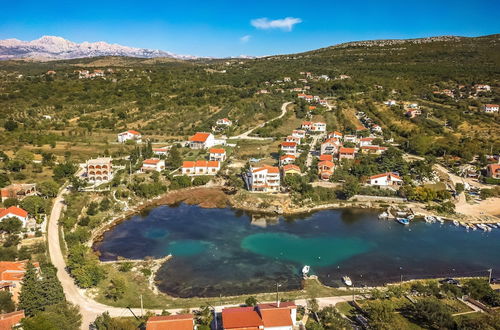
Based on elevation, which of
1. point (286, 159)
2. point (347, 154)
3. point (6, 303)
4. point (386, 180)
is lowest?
point (6, 303)

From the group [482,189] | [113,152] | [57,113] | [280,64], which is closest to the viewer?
[482,189]

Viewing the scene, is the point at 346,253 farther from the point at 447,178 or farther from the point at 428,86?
the point at 428,86

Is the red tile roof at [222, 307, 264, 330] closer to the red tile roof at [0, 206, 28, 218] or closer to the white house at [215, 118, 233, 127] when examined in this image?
the red tile roof at [0, 206, 28, 218]

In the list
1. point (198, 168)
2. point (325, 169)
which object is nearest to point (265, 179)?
point (325, 169)

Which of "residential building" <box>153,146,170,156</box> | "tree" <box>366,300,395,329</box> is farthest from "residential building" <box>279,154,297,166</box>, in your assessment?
"tree" <box>366,300,395,329</box>

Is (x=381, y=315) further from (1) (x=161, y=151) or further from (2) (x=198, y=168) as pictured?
(1) (x=161, y=151)

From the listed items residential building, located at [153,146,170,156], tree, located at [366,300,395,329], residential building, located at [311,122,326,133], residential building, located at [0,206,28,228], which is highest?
residential building, located at [311,122,326,133]

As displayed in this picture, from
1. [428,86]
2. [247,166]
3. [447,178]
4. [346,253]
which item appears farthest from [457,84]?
[346,253]
